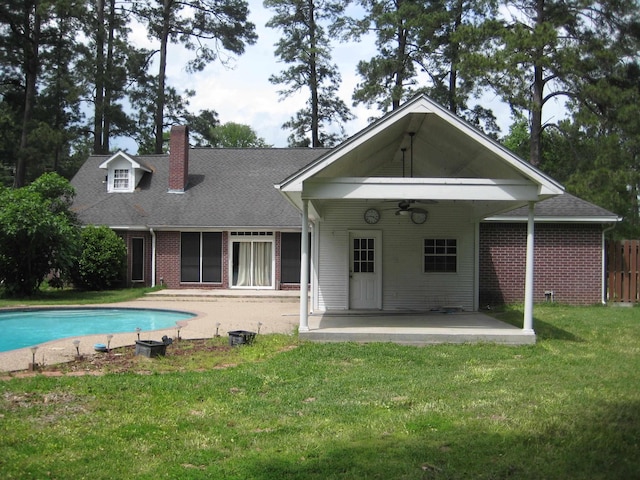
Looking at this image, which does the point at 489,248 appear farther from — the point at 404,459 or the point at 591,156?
the point at 404,459

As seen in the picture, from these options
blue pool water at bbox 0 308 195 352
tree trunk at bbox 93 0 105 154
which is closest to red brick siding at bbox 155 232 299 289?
blue pool water at bbox 0 308 195 352

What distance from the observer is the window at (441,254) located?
561 inches

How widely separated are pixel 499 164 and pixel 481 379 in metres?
4.42

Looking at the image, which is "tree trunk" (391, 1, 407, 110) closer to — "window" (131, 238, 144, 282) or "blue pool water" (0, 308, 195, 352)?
"window" (131, 238, 144, 282)

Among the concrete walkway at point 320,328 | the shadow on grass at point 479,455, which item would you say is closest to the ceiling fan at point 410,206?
the concrete walkway at point 320,328

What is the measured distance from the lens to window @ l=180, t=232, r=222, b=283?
2175 cm

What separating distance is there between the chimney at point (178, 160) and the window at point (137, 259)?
290 cm

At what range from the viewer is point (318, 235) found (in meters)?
14.2

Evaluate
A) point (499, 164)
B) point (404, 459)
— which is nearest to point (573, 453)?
point (404, 459)

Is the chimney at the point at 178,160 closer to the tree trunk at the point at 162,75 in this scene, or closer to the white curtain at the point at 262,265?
the white curtain at the point at 262,265

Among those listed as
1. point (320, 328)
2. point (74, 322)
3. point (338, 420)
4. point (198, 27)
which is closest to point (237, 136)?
point (198, 27)

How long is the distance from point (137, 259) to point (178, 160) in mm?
4533

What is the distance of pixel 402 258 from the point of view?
14.3m

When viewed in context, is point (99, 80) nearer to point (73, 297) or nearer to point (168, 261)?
point (168, 261)
